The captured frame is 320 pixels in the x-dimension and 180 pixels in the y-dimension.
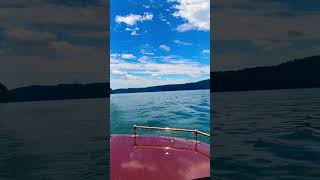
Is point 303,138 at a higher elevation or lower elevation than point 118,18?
lower

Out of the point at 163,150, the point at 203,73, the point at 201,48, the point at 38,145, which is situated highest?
the point at 201,48

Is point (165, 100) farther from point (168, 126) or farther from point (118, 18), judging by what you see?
point (118, 18)

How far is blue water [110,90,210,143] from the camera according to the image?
15.6ft

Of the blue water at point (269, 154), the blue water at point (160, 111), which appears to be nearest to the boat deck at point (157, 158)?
the blue water at point (160, 111)

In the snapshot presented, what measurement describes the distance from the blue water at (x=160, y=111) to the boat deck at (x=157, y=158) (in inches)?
5.9

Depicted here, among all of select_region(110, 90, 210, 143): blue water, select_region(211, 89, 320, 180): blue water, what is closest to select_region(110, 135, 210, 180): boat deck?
select_region(110, 90, 210, 143): blue water

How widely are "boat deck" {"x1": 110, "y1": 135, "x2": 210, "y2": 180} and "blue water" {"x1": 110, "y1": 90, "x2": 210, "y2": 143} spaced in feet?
0.49

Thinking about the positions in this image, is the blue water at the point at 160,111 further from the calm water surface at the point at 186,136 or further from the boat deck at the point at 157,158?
the boat deck at the point at 157,158

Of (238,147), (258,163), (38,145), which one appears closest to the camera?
(258,163)

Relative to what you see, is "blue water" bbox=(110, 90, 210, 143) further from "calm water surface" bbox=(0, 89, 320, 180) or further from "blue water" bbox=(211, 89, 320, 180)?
"blue water" bbox=(211, 89, 320, 180)

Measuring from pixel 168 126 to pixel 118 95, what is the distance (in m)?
0.80

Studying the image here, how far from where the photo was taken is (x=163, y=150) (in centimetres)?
456

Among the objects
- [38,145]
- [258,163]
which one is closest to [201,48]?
[258,163]

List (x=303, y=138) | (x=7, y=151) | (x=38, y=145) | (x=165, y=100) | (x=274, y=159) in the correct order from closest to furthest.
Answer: (x=165, y=100)
(x=274, y=159)
(x=303, y=138)
(x=7, y=151)
(x=38, y=145)
